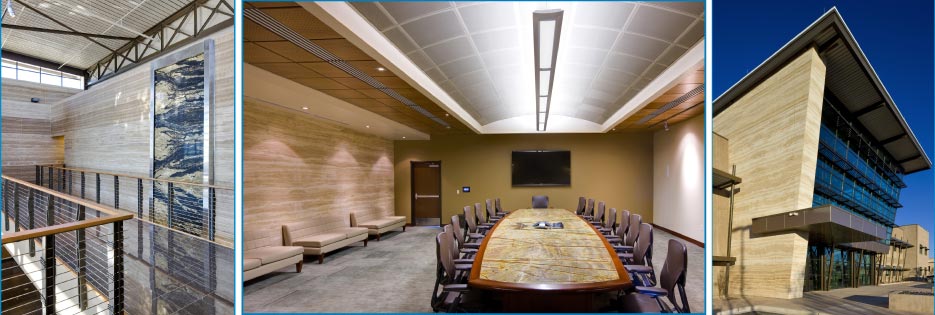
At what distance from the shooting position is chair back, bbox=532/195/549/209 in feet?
26.6

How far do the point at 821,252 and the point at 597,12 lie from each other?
2.43 metres

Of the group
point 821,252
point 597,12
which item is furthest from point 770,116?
point 597,12

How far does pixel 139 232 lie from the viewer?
15.5ft

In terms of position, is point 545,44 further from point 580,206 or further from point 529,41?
point 580,206

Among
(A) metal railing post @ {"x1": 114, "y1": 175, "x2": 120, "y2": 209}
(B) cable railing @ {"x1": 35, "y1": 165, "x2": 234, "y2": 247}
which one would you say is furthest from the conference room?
(A) metal railing post @ {"x1": 114, "y1": 175, "x2": 120, "y2": 209}

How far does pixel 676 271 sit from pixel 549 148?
191 inches

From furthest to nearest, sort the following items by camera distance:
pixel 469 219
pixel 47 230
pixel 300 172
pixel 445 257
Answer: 1. pixel 469 219
2. pixel 300 172
3. pixel 445 257
4. pixel 47 230

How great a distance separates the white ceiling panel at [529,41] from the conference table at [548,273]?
183 centimetres

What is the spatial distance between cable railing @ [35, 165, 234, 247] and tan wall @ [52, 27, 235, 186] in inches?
6.0

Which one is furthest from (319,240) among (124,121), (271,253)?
(124,121)

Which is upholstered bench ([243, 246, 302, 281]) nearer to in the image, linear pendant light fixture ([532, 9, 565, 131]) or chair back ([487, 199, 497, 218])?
linear pendant light fixture ([532, 9, 565, 131])

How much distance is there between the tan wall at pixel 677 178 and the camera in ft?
13.2

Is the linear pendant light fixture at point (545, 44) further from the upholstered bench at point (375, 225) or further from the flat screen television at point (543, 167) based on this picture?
the upholstered bench at point (375, 225)

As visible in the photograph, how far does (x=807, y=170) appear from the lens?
106 inches
